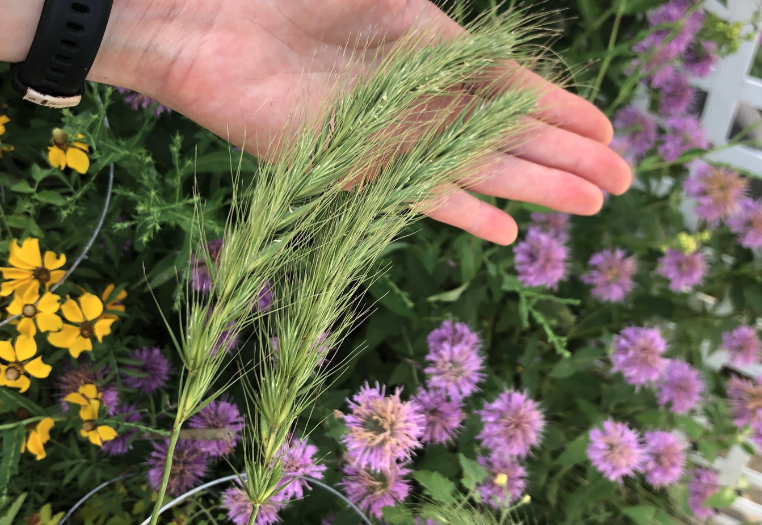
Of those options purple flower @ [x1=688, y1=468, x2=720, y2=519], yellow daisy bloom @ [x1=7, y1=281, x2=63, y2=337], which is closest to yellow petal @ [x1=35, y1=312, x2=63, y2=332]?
yellow daisy bloom @ [x1=7, y1=281, x2=63, y2=337]

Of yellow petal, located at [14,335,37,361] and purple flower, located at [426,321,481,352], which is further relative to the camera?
purple flower, located at [426,321,481,352]

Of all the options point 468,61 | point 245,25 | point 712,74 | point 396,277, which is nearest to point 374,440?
point 396,277

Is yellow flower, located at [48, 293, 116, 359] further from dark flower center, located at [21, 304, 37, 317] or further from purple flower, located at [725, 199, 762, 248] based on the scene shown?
Result: purple flower, located at [725, 199, 762, 248]

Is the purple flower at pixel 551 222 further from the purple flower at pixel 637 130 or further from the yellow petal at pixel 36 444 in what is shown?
the yellow petal at pixel 36 444

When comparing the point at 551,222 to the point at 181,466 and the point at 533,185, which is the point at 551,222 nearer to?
the point at 533,185

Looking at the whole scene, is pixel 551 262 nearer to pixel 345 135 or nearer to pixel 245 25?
pixel 345 135

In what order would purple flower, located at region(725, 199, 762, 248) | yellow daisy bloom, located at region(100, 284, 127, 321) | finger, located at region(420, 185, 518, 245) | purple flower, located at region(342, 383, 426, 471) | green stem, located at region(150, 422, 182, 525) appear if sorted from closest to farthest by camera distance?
green stem, located at region(150, 422, 182, 525) < purple flower, located at region(342, 383, 426, 471) < yellow daisy bloom, located at region(100, 284, 127, 321) < finger, located at region(420, 185, 518, 245) < purple flower, located at region(725, 199, 762, 248)
